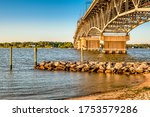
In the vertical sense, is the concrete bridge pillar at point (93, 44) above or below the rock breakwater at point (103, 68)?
above

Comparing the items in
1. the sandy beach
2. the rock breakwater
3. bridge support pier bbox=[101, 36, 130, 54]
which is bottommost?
the sandy beach

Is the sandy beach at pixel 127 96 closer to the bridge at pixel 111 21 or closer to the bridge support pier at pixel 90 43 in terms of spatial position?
the bridge at pixel 111 21

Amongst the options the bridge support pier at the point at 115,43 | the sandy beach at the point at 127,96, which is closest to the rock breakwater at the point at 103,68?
the sandy beach at the point at 127,96

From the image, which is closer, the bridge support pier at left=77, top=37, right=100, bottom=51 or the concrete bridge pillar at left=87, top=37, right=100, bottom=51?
the bridge support pier at left=77, top=37, right=100, bottom=51

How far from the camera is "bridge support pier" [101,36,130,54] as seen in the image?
83125 mm

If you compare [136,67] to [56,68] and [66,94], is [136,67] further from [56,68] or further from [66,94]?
[66,94]

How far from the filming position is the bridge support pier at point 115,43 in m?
83.1

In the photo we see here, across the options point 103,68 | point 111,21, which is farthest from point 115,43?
point 103,68

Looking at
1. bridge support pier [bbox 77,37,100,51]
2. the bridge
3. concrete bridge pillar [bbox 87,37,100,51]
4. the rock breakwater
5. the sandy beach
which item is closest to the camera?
the sandy beach

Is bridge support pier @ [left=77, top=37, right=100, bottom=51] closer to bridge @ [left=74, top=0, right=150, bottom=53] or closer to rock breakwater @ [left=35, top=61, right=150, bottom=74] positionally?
bridge @ [left=74, top=0, right=150, bottom=53]

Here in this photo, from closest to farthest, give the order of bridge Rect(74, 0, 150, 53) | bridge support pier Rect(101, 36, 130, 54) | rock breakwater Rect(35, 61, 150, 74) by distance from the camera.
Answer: rock breakwater Rect(35, 61, 150, 74) → bridge Rect(74, 0, 150, 53) → bridge support pier Rect(101, 36, 130, 54)

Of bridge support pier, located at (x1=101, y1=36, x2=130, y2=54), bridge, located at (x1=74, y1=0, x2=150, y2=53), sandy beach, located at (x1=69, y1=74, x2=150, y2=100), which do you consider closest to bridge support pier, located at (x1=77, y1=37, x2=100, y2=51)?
bridge, located at (x1=74, y1=0, x2=150, y2=53)

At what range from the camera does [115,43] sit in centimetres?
8475

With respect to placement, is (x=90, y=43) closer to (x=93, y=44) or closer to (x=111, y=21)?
(x=93, y=44)
